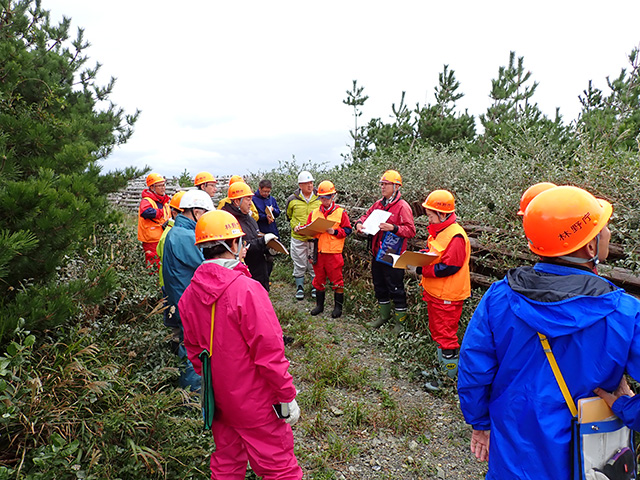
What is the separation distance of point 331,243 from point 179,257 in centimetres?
300

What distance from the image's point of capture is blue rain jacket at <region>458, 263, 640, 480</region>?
1.57m

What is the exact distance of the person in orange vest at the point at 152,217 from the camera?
6.21 meters

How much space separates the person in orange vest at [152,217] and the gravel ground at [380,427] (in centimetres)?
308

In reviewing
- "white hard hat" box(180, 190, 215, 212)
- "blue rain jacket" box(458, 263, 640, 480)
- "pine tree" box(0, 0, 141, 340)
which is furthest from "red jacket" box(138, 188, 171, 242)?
"blue rain jacket" box(458, 263, 640, 480)

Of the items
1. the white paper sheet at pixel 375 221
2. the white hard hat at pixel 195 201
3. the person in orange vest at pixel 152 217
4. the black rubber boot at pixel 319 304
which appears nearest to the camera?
the white hard hat at pixel 195 201

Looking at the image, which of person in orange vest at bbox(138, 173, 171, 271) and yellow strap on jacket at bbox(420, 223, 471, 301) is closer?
yellow strap on jacket at bbox(420, 223, 471, 301)

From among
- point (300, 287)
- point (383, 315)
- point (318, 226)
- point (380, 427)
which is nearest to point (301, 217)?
point (318, 226)

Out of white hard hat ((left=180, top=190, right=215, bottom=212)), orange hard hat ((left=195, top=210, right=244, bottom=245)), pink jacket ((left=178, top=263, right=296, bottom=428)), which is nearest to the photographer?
pink jacket ((left=178, top=263, right=296, bottom=428))

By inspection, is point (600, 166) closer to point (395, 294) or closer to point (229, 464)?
point (395, 294)

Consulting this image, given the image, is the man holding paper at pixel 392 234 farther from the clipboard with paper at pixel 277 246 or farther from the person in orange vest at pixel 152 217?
the person in orange vest at pixel 152 217

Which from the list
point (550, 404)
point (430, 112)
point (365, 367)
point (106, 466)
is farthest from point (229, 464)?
point (430, 112)

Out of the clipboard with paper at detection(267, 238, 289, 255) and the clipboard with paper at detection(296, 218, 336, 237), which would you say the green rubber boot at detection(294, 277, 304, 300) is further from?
the clipboard with paper at detection(267, 238, 289, 255)

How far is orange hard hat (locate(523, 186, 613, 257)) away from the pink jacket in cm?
150

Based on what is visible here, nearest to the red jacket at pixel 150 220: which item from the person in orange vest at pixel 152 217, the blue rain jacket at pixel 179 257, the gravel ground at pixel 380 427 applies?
the person in orange vest at pixel 152 217
